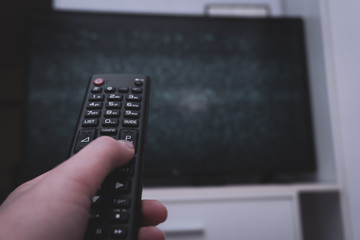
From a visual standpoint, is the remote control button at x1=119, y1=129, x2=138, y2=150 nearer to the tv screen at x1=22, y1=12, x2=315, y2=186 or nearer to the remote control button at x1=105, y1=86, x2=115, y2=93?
the remote control button at x1=105, y1=86, x2=115, y2=93

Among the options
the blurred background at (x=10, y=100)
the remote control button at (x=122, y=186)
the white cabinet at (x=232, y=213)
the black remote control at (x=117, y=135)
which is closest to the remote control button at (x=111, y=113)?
the black remote control at (x=117, y=135)

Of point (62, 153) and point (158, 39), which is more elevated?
point (158, 39)

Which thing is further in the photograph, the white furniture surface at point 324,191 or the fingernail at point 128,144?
the white furniture surface at point 324,191

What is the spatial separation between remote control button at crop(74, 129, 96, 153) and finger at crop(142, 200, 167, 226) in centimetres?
13

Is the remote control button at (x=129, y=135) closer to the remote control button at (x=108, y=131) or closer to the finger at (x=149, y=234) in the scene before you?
the remote control button at (x=108, y=131)

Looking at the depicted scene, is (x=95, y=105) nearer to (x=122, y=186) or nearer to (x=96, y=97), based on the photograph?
(x=96, y=97)

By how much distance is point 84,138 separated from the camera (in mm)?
356

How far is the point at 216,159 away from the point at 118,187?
1.57 ft

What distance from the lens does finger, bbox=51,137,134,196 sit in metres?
0.27

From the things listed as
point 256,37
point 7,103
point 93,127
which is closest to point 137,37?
point 256,37

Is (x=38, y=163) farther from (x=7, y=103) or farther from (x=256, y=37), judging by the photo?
(x=7, y=103)

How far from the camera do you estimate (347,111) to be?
595mm

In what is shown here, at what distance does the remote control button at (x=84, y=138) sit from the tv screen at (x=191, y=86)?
384 mm

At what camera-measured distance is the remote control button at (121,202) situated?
296 mm
